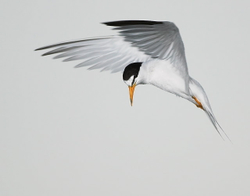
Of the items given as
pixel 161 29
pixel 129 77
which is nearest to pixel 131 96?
pixel 129 77

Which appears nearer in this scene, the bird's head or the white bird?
the white bird

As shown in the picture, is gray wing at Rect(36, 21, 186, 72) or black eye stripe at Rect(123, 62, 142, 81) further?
black eye stripe at Rect(123, 62, 142, 81)

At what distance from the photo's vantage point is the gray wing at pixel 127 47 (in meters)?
1.29

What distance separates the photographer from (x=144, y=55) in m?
1.68

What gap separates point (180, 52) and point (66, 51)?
440 millimetres

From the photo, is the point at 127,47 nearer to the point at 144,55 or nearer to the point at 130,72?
the point at 144,55

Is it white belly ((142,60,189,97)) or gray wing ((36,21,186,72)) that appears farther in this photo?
white belly ((142,60,189,97))

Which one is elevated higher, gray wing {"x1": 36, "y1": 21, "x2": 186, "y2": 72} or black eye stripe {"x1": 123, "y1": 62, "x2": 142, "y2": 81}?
gray wing {"x1": 36, "y1": 21, "x2": 186, "y2": 72}

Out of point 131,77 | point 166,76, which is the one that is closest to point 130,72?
point 131,77

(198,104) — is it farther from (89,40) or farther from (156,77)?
(89,40)

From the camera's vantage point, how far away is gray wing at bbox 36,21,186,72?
129 cm

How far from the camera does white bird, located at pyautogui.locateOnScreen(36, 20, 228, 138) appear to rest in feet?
4.32

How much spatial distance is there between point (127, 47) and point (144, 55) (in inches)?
3.1

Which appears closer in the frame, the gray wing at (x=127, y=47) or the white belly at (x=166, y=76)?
the gray wing at (x=127, y=47)
